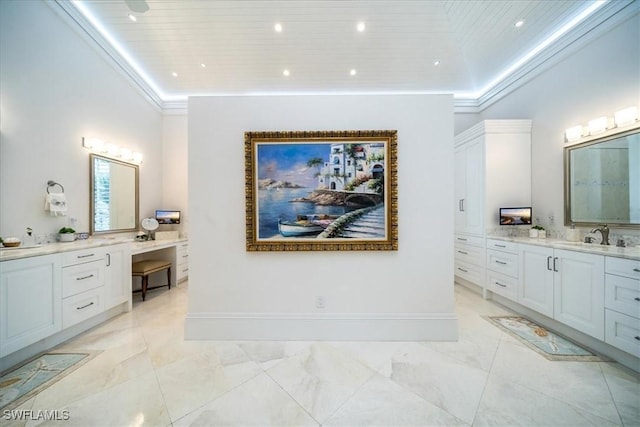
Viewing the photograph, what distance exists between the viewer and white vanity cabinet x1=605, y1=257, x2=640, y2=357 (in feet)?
5.70

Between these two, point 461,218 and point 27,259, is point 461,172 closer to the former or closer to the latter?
point 461,218

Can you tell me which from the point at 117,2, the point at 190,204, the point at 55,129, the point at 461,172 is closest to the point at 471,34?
the point at 461,172

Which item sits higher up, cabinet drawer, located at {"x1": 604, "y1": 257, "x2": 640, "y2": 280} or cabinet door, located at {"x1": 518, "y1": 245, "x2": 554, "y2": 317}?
cabinet drawer, located at {"x1": 604, "y1": 257, "x2": 640, "y2": 280}

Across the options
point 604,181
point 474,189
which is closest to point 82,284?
point 474,189

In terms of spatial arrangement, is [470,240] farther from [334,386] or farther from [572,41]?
[334,386]

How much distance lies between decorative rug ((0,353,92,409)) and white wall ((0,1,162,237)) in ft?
4.34

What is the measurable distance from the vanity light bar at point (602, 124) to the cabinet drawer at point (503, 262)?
1.64 metres

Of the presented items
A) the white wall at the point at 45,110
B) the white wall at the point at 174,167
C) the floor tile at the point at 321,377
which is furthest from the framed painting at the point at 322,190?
the white wall at the point at 174,167

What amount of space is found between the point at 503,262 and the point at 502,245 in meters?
0.23

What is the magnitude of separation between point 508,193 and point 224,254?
4042mm

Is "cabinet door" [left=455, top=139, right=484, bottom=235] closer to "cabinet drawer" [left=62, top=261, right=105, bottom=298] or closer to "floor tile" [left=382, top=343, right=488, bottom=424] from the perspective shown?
"floor tile" [left=382, top=343, right=488, bottom=424]

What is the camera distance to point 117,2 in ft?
8.46

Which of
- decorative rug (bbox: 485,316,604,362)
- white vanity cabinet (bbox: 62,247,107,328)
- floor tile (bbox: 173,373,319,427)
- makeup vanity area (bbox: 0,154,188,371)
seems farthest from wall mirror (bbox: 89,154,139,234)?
decorative rug (bbox: 485,316,604,362)

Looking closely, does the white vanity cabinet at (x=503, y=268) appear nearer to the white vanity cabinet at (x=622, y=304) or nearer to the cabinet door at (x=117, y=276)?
the white vanity cabinet at (x=622, y=304)
